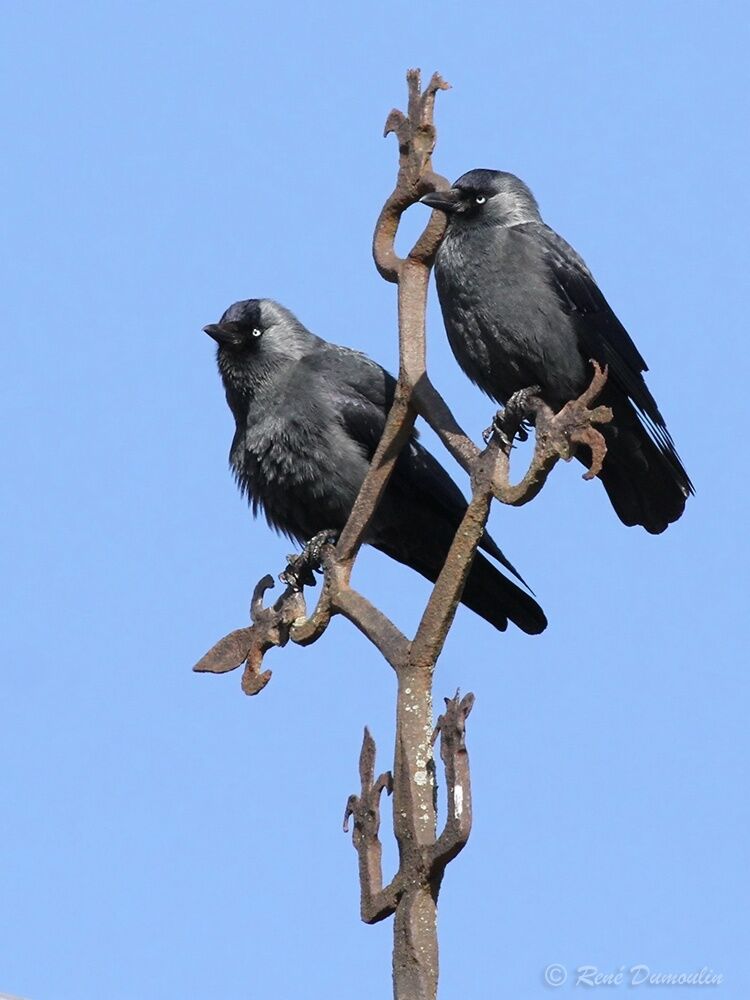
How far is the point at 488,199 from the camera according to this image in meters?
5.83

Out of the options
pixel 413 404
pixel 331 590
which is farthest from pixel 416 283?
pixel 331 590

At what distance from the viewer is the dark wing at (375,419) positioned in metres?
5.46

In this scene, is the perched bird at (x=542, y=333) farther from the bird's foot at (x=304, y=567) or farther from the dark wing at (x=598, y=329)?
the bird's foot at (x=304, y=567)

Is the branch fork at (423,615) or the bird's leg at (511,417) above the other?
the bird's leg at (511,417)

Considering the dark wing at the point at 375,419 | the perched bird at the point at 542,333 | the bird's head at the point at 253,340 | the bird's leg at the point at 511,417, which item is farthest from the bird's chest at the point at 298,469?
the bird's leg at the point at 511,417

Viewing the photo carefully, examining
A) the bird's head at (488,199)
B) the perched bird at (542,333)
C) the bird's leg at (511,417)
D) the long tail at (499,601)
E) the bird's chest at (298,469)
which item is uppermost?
the bird's head at (488,199)

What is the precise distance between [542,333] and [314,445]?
92cm

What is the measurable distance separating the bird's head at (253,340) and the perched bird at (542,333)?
2.06 feet

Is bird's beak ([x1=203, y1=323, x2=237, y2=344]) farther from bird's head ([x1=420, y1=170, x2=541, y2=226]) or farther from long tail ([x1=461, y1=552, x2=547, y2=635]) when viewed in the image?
long tail ([x1=461, y1=552, x2=547, y2=635])

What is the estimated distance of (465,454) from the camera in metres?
3.21

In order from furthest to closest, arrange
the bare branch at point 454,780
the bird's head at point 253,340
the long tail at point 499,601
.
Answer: the bird's head at point 253,340 → the long tail at point 499,601 → the bare branch at point 454,780

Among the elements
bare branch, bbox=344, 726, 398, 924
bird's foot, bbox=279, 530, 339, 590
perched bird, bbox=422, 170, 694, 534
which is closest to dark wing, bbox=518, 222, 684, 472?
perched bird, bbox=422, 170, 694, 534

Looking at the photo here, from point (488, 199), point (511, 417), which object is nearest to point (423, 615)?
point (511, 417)

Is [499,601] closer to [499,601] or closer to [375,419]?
[499,601]
